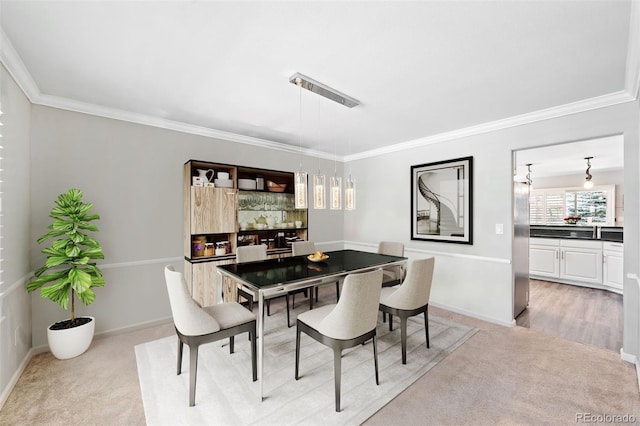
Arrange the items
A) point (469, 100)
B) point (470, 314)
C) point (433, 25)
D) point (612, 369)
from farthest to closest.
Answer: point (470, 314) → point (469, 100) → point (612, 369) → point (433, 25)

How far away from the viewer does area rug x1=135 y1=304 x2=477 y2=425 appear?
73.0 inches

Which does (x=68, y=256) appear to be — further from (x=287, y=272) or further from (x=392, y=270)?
(x=392, y=270)

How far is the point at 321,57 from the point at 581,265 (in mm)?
6135

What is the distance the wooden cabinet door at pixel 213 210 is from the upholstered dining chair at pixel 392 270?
84.0 inches

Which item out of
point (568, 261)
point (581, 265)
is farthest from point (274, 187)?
point (581, 265)

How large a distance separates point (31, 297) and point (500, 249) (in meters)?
5.16

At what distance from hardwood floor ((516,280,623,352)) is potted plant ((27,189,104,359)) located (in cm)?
483

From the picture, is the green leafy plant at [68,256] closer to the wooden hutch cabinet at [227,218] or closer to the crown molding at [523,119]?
the wooden hutch cabinet at [227,218]

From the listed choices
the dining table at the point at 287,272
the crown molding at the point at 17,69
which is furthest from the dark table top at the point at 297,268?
the crown molding at the point at 17,69

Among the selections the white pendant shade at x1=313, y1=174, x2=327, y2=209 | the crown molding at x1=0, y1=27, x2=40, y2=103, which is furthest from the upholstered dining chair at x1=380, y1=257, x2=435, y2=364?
the crown molding at x1=0, y1=27, x2=40, y2=103

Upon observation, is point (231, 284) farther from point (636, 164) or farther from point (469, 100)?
point (636, 164)

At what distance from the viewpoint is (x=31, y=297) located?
2.65m

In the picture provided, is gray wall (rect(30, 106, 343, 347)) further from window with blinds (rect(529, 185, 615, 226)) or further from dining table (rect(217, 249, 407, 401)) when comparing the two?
window with blinds (rect(529, 185, 615, 226))

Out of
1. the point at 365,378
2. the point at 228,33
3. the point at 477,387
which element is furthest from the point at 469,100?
the point at 365,378
